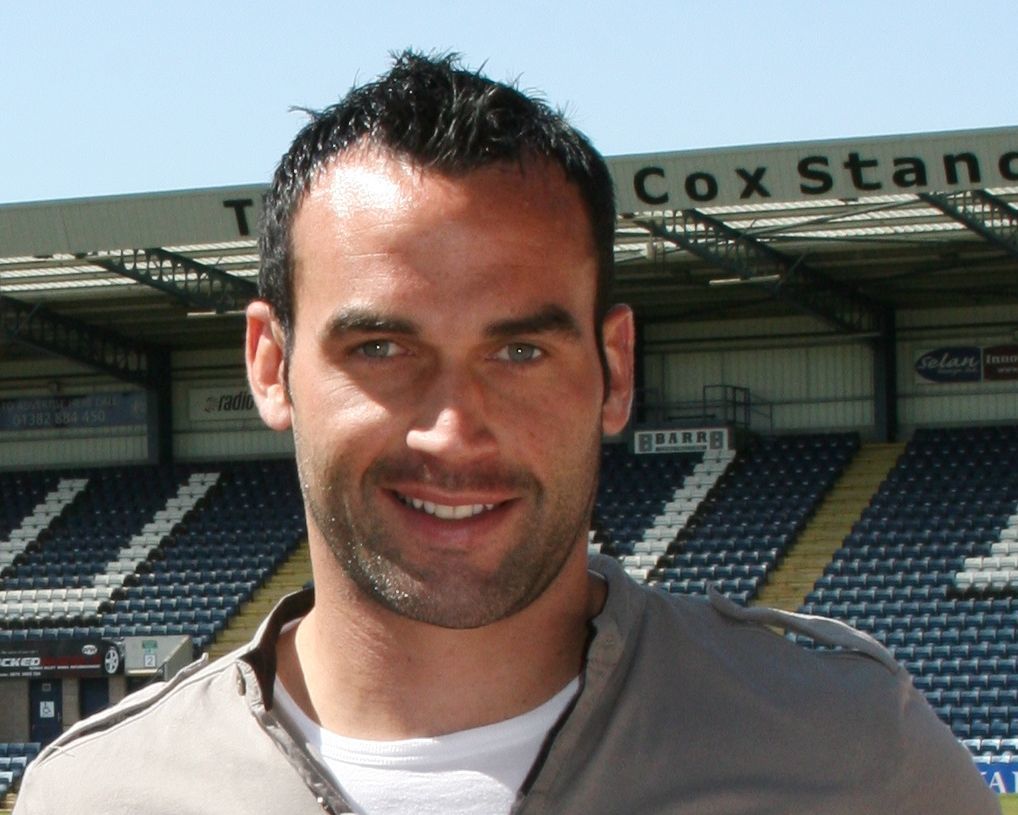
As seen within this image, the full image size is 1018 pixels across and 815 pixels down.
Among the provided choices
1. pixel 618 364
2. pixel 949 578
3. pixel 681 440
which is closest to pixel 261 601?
pixel 681 440

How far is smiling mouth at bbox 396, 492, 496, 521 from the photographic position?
7.22 ft

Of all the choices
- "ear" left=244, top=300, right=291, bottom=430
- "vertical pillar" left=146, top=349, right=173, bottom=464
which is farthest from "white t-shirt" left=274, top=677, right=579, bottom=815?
"vertical pillar" left=146, top=349, right=173, bottom=464

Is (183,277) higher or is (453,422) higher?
(453,422)

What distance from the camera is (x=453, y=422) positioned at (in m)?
2.19

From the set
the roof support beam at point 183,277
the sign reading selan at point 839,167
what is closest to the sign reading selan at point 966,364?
the sign reading selan at point 839,167

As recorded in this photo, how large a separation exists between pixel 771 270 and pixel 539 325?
2398 cm

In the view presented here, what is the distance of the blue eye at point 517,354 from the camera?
7.35ft

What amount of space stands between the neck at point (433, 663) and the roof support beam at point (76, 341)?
2687 cm

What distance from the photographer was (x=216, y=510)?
30625mm

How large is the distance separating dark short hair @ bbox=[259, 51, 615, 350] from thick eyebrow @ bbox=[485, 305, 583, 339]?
80mm

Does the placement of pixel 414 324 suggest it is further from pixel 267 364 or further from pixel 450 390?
pixel 267 364

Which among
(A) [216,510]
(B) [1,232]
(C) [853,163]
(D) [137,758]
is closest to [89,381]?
(A) [216,510]

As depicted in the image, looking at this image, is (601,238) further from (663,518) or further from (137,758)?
(663,518)

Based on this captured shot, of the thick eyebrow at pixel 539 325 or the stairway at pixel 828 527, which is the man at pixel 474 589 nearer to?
the thick eyebrow at pixel 539 325
